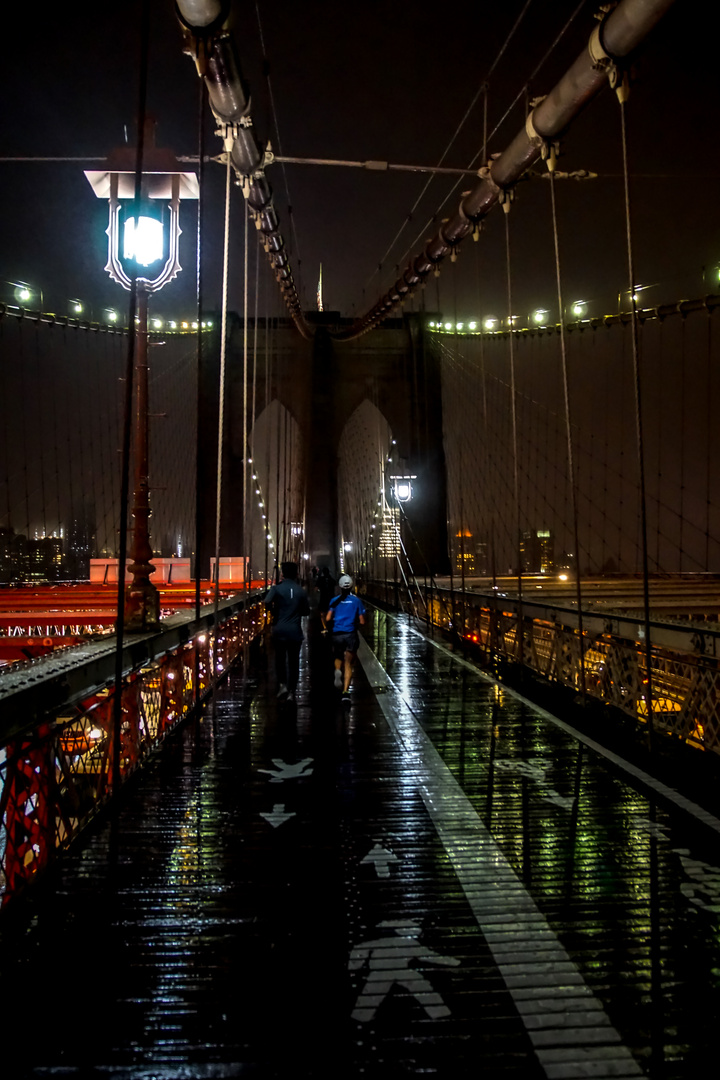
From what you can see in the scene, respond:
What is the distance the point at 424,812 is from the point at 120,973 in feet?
6.02

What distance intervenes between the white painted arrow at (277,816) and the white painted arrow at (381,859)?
0.58 meters

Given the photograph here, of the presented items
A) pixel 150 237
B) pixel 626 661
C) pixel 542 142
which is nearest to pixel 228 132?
pixel 150 237

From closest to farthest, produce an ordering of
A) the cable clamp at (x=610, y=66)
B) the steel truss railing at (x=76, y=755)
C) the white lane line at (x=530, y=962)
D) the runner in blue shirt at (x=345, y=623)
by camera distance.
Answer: the white lane line at (x=530, y=962)
the steel truss railing at (x=76, y=755)
the cable clamp at (x=610, y=66)
the runner in blue shirt at (x=345, y=623)

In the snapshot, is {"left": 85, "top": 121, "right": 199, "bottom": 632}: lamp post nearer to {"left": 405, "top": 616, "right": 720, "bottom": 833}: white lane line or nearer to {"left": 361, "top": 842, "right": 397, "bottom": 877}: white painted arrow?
{"left": 361, "top": 842, "right": 397, "bottom": 877}: white painted arrow

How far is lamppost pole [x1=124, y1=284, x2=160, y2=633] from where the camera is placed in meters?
5.71

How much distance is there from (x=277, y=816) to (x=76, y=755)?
60.0 inches

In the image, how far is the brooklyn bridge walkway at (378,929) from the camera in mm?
1827

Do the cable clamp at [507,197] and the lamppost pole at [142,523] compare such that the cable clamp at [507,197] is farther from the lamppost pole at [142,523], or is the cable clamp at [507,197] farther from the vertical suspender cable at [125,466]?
the vertical suspender cable at [125,466]

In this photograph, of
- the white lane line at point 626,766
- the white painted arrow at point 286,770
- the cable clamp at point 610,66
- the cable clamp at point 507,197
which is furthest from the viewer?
the cable clamp at point 507,197

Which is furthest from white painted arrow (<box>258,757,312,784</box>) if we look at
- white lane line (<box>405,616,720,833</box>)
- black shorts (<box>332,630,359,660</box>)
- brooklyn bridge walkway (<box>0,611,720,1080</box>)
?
black shorts (<box>332,630,359,660</box>)

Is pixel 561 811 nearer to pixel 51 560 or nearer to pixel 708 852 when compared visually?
pixel 708 852

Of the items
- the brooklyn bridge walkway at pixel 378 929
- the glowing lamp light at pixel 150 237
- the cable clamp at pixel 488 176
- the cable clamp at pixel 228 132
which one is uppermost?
the cable clamp at pixel 488 176

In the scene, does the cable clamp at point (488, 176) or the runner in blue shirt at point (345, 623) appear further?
the cable clamp at point (488, 176)

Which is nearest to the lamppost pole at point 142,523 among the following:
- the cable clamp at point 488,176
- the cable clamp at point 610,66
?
the cable clamp at point 610,66
